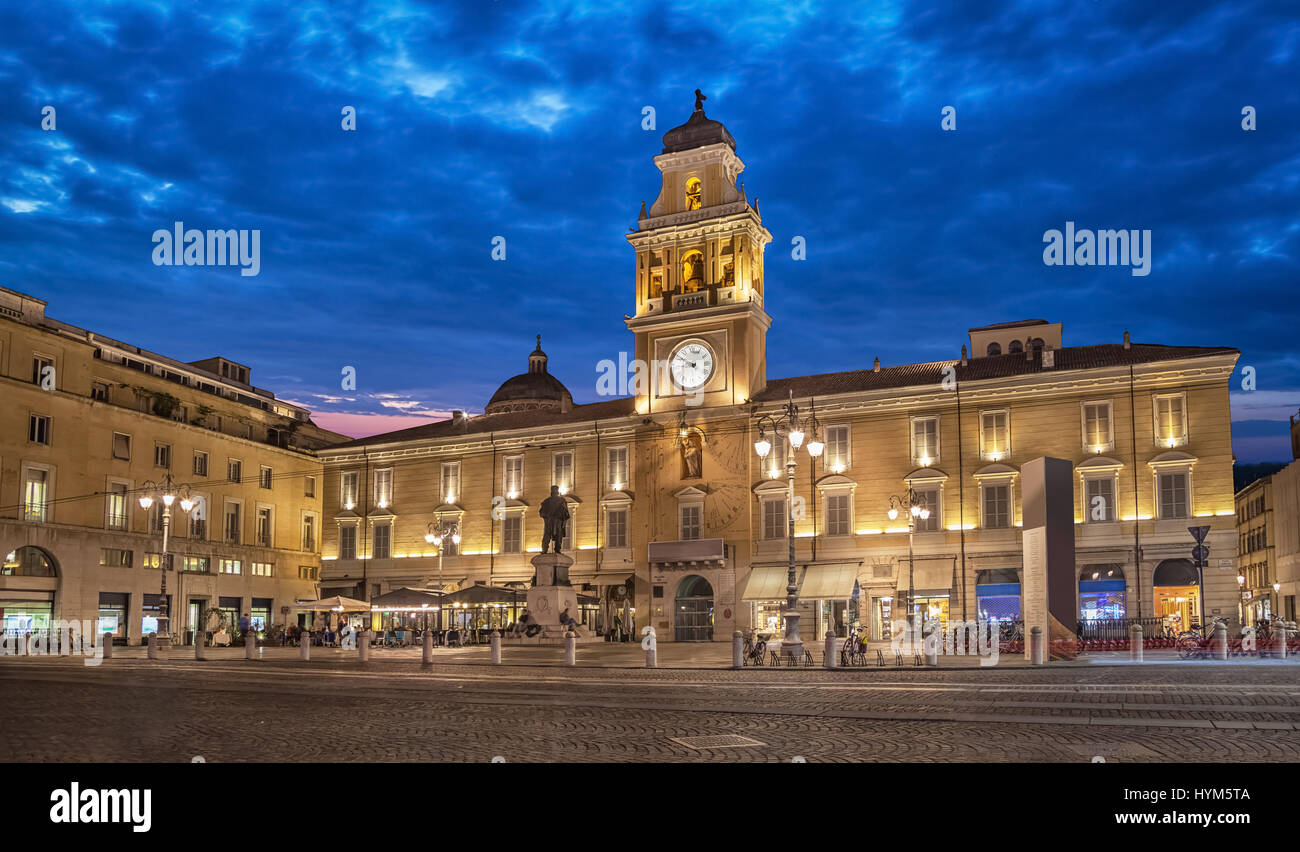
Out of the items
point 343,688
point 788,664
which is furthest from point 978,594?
point 343,688

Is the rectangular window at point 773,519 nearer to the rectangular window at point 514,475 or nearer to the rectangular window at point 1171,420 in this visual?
the rectangular window at point 514,475

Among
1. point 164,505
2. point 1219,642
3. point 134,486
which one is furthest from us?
point 134,486

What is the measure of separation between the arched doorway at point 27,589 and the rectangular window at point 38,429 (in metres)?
4.85

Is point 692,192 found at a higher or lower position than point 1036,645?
higher

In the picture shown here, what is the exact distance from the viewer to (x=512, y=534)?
188 ft

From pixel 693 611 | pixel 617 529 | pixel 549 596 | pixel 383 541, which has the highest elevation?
pixel 617 529

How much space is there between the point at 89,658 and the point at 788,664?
2364 centimetres

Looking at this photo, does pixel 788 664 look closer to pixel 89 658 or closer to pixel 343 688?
pixel 343 688

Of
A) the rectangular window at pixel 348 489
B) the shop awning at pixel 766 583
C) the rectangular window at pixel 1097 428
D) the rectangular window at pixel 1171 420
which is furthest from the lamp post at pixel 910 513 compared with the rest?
the rectangular window at pixel 348 489

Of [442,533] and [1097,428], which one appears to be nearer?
[1097,428]

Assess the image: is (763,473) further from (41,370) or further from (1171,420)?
(41,370)

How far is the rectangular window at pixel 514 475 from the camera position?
57969 mm

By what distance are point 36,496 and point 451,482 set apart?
65.7 feet

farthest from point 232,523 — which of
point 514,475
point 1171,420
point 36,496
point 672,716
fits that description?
point 672,716
